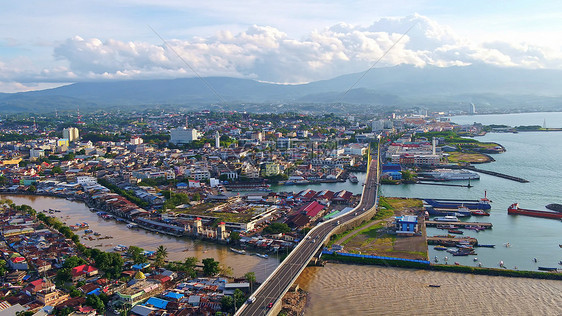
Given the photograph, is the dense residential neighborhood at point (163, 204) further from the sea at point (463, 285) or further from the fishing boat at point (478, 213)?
the fishing boat at point (478, 213)

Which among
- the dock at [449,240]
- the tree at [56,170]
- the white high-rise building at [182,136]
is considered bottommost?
the dock at [449,240]

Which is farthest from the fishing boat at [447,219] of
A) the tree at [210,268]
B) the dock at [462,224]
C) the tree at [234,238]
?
the tree at [210,268]

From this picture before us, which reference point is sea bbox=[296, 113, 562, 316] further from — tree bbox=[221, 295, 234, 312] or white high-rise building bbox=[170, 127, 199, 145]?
white high-rise building bbox=[170, 127, 199, 145]

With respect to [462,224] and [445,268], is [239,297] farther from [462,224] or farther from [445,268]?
[462,224]

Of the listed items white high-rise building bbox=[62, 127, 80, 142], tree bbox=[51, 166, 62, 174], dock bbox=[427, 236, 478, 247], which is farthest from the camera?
white high-rise building bbox=[62, 127, 80, 142]

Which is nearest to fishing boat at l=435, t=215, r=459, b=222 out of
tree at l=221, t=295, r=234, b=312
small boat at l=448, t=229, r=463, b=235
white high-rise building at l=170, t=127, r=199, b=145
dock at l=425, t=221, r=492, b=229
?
dock at l=425, t=221, r=492, b=229
